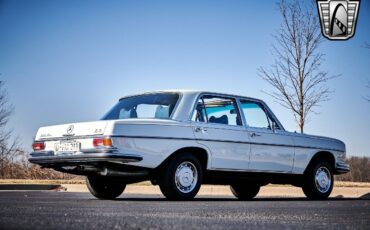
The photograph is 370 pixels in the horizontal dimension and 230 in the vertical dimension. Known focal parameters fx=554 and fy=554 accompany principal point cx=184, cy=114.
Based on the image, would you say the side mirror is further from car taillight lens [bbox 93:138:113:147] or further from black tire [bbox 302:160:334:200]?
car taillight lens [bbox 93:138:113:147]

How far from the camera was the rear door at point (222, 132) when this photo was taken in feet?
25.6

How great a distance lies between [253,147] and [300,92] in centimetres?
854

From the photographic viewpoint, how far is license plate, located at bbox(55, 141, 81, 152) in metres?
7.20

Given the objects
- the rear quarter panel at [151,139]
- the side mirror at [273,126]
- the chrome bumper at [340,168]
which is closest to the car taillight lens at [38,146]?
the rear quarter panel at [151,139]

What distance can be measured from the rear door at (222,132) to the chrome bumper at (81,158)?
1203mm

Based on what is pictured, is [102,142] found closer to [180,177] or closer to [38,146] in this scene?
[180,177]

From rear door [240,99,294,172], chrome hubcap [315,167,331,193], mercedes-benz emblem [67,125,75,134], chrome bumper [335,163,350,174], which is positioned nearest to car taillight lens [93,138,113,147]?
mercedes-benz emblem [67,125,75,134]

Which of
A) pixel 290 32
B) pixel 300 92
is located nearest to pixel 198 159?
pixel 300 92

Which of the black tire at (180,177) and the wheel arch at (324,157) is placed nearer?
the black tire at (180,177)

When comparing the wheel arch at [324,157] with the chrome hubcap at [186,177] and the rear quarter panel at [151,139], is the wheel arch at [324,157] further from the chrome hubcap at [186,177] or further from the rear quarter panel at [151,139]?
the rear quarter panel at [151,139]

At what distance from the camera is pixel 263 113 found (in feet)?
30.1

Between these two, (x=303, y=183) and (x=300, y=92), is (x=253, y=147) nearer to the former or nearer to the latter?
(x=303, y=183)

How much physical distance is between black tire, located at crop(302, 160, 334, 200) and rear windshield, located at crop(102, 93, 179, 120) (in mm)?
2994

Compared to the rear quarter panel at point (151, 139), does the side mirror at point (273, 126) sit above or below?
above
